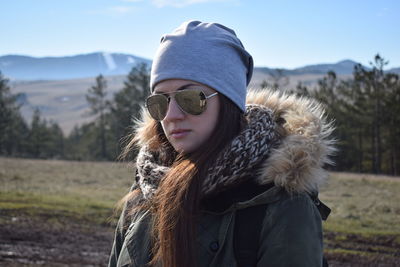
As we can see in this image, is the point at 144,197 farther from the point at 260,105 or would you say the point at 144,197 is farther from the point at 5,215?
the point at 5,215

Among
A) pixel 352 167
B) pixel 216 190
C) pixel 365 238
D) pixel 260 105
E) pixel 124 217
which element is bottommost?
pixel 352 167

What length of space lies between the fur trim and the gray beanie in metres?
0.20

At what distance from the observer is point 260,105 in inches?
87.6

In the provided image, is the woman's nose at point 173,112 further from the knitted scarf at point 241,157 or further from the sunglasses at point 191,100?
the knitted scarf at point 241,157

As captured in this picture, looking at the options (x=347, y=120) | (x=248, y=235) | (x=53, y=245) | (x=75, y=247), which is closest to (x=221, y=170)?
(x=248, y=235)

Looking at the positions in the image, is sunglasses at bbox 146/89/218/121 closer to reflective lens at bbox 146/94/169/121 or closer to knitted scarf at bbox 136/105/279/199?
reflective lens at bbox 146/94/169/121

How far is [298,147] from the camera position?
193 cm

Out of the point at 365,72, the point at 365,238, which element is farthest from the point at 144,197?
the point at 365,72

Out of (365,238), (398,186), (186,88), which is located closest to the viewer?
(186,88)

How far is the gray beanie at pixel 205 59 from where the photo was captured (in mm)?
2059

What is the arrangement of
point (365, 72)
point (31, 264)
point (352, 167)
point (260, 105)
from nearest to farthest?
point (260, 105), point (31, 264), point (365, 72), point (352, 167)

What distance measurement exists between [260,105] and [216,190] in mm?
523

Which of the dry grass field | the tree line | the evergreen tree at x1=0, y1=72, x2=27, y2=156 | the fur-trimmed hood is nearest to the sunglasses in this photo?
the fur-trimmed hood

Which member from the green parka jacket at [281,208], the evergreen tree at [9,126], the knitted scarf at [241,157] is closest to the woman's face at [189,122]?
the knitted scarf at [241,157]
